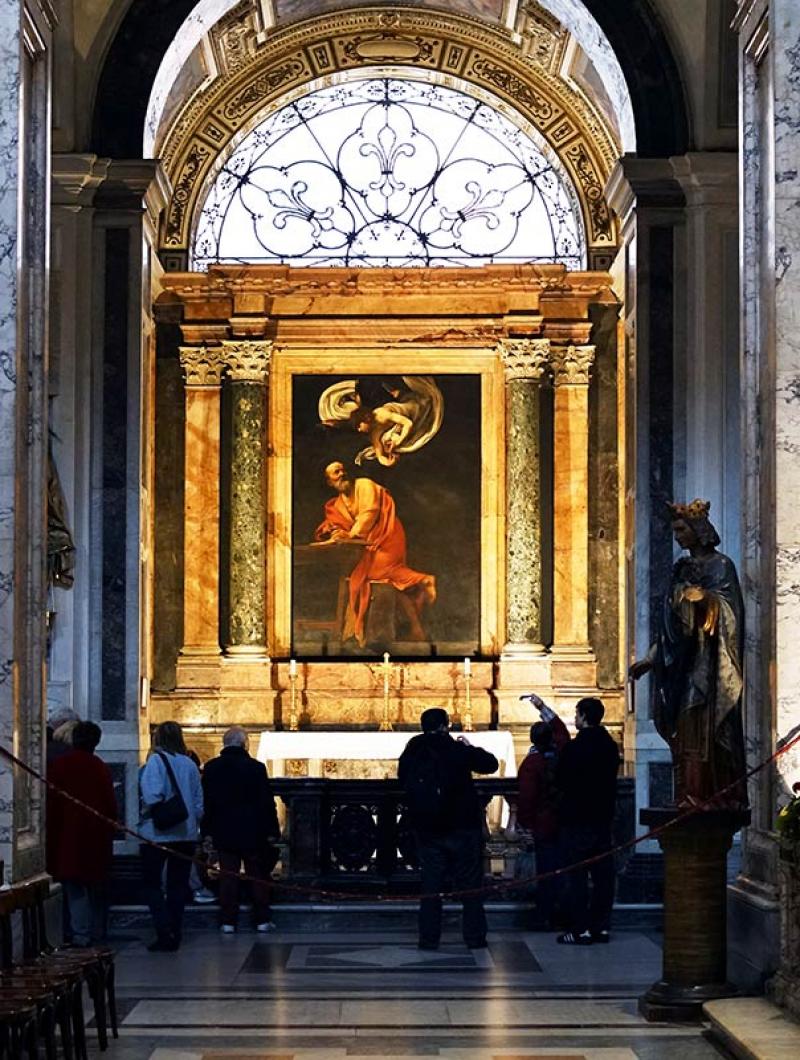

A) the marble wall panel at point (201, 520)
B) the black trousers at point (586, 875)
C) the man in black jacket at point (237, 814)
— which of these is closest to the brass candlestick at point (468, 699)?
the marble wall panel at point (201, 520)

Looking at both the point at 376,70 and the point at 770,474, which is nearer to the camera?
the point at 770,474

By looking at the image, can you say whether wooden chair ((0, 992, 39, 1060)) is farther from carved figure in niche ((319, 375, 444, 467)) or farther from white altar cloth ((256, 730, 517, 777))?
carved figure in niche ((319, 375, 444, 467))

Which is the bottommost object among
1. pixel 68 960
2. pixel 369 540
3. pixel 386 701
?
pixel 68 960

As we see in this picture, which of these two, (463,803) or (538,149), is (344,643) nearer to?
(538,149)

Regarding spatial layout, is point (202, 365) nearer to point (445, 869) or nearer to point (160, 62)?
point (160, 62)

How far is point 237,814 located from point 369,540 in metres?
6.91

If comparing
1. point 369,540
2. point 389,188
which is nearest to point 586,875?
point 369,540

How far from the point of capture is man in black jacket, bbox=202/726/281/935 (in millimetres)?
13312

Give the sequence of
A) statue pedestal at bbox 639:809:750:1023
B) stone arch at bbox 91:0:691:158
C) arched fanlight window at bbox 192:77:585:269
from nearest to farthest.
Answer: statue pedestal at bbox 639:809:750:1023 → stone arch at bbox 91:0:691:158 → arched fanlight window at bbox 192:77:585:269

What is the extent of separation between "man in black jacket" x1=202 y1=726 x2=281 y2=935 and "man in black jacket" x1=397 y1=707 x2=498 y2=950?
1.13 metres

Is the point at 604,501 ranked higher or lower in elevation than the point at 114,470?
lower

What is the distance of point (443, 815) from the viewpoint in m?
12.4

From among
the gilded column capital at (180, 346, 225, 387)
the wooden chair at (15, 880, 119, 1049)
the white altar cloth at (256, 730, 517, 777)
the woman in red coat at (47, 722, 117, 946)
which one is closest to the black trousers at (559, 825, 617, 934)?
the woman in red coat at (47, 722, 117, 946)

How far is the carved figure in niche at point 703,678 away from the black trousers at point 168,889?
3.58 meters
